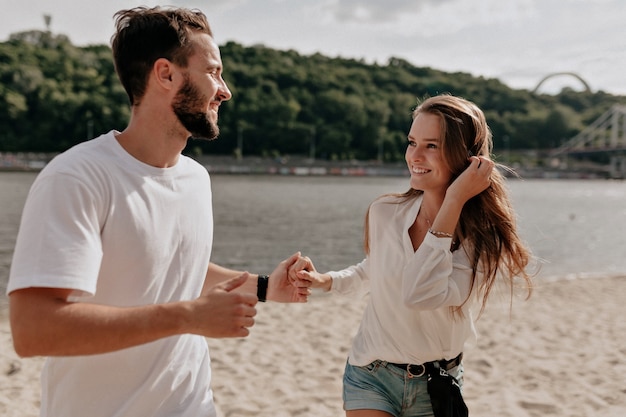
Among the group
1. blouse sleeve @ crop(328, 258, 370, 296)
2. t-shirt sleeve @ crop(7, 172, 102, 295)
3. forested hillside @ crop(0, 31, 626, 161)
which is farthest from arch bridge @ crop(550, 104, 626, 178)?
t-shirt sleeve @ crop(7, 172, 102, 295)

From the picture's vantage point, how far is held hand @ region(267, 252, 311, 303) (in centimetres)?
260

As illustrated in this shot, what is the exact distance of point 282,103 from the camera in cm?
10700

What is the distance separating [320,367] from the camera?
6066 millimetres

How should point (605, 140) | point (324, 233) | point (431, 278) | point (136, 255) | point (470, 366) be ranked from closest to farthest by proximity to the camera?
1. point (136, 255)
2. point (431, 278)
3. point (470, 366)
4. point (324, 233)
5. point (605, 140)

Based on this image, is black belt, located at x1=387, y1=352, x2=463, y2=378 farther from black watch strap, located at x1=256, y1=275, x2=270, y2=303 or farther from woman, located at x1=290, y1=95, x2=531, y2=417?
black watch strap, located at x1=256, y1=275, x2=270, y2=303

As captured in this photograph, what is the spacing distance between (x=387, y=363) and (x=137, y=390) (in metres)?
0.96

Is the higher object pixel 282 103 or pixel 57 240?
pixel 282 103

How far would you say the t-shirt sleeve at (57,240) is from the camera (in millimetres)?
1466

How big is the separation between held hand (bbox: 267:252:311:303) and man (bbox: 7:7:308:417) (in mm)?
493

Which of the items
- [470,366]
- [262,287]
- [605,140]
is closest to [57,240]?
[262,287]

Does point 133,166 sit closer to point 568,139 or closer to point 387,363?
point 387,363

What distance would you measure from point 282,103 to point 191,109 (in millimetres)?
106557

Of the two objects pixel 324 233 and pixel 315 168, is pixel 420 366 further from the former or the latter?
pixel 315 168

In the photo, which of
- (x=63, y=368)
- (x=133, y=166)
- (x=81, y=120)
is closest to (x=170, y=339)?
(x=63, y=368)
